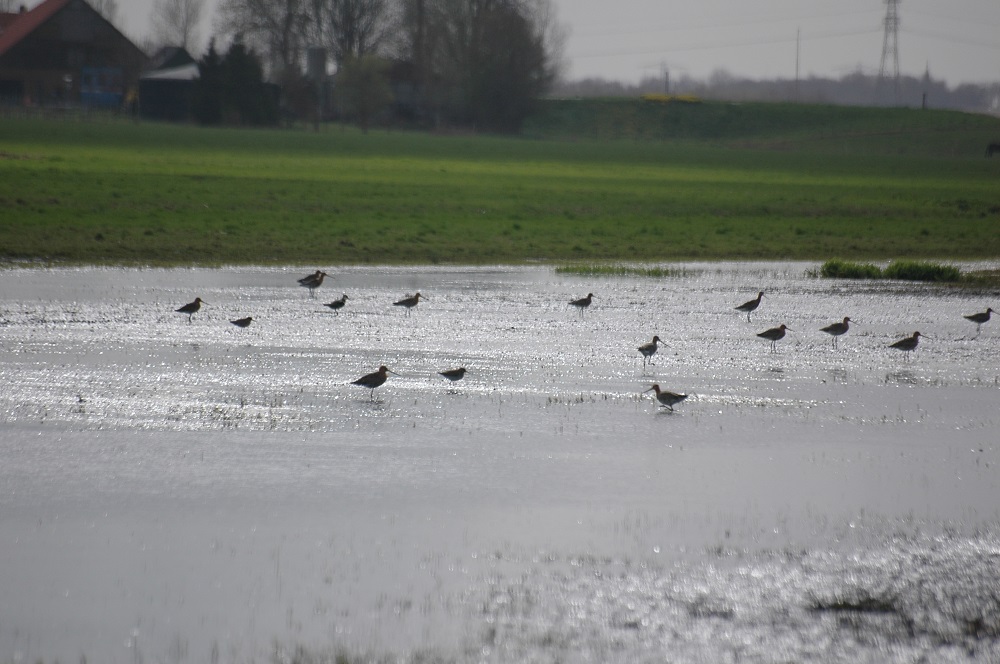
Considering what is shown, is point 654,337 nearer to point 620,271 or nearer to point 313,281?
point 313,281

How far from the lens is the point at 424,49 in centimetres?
9806

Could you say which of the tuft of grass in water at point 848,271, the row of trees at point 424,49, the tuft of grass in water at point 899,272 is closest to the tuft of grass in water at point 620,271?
the tuft of grass in water at point 848,271

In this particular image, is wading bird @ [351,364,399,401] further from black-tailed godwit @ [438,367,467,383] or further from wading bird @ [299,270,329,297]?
wading bird @ [299,270,329,297]

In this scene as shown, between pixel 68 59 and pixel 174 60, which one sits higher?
pixel 174 60

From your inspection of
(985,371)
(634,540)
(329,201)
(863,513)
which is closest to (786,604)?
(634,540)

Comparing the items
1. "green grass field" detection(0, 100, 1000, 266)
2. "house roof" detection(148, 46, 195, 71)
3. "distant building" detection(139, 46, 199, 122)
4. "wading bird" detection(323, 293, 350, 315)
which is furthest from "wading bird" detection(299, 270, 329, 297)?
"house roof" detection(148, 46, 195, 71)

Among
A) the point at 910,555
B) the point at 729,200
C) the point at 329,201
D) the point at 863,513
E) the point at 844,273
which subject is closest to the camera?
the point at 910,555

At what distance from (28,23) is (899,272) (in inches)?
3124

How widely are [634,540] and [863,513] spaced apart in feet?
5.80

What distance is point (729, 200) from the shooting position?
39125mm

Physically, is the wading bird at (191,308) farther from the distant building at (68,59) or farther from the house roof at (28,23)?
the house roof at (28,23)

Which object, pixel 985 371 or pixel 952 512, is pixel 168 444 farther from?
pixel 985 371

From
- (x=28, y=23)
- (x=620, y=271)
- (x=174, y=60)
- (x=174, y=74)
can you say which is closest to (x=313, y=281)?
(x=620, y=271)

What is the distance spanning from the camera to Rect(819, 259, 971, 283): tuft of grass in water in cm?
2344
